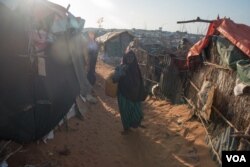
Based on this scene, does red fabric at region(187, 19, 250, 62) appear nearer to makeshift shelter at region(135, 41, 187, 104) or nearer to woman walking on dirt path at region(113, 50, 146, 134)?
makeshift shelter at region(135, 41, 187, 104)

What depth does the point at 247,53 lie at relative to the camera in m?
6.07

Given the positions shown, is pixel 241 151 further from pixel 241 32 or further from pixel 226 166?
pixel 241 32

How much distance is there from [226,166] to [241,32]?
327 centimetres

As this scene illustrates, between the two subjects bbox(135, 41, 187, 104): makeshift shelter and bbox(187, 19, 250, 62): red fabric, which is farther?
bbox(135, 41, 187, 104): makeshift shelter

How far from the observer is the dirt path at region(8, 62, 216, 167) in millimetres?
5871

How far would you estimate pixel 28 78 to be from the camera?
489cm

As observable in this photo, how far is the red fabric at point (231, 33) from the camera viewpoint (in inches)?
252

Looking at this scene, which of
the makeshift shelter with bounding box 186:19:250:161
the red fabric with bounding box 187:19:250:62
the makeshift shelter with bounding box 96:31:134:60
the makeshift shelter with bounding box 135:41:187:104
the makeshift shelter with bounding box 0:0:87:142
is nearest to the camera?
the makeshift shelter with bounding box 0:0:87:142

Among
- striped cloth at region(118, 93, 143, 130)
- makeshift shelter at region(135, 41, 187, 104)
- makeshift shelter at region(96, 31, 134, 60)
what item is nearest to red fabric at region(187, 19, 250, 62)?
makeshift shelter at region(135, 41, 187, 104)

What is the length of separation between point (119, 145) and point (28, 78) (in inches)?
120

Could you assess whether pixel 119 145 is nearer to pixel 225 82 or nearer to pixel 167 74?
pixel 225 82

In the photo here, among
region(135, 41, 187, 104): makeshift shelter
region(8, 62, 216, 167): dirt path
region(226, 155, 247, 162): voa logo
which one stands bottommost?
region(8, 62, 216, 167): dirt path

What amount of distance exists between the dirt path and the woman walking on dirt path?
0.42 metres

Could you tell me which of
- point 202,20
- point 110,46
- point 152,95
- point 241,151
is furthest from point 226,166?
point 110,46
